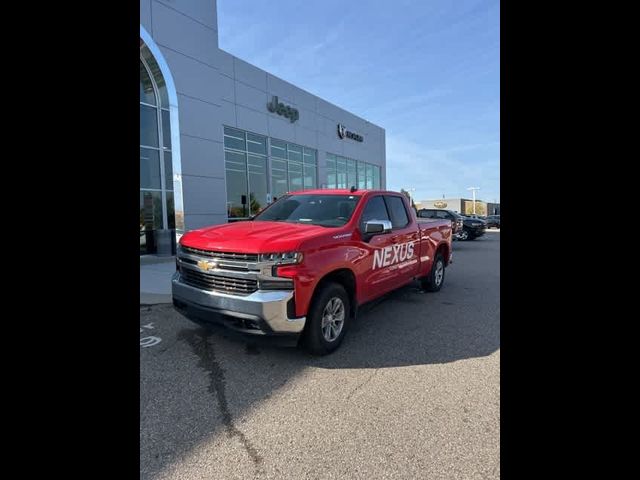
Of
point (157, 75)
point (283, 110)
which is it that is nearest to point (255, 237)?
point (157, 75)

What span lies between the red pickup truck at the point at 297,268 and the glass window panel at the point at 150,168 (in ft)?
27.1

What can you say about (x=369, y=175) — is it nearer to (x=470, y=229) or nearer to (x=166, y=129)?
(x=470, y=229)

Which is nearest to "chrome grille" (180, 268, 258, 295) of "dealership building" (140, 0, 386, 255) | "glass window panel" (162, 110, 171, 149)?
"dealership building" (140, 0, 386, 255)

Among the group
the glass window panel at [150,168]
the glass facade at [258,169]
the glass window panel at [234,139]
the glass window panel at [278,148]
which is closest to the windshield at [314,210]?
the glass window panel at [150,168]

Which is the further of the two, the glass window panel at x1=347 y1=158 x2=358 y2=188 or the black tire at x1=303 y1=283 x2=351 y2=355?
the glass window panel at x1=347 y1=158 x2=358 y2=188

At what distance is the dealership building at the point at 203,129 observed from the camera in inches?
465

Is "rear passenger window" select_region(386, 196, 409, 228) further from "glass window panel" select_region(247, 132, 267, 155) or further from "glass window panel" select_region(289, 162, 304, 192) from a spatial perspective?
"glass window panel" select_region(289, 162, 304, 192)

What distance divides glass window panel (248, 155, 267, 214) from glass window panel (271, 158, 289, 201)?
0.57 meters

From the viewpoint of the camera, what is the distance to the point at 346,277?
4.22m

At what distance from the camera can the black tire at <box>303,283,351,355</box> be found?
371 centimetres
